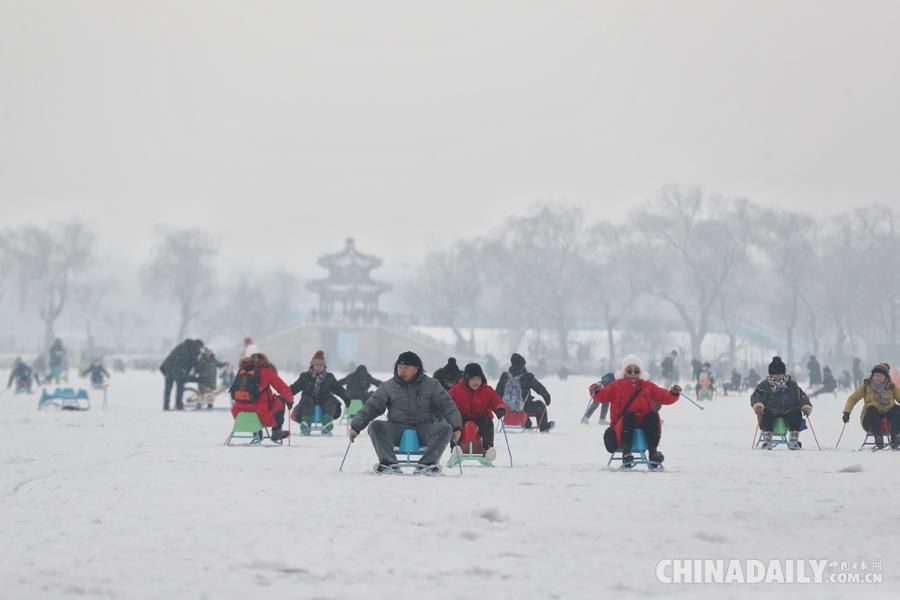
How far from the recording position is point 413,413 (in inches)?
485

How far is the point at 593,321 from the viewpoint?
398ft

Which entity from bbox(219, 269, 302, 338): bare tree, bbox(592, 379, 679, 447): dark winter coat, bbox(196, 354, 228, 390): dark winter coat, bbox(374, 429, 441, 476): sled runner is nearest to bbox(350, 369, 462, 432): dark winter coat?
bbox(374, 429, 441, 476): sled runner

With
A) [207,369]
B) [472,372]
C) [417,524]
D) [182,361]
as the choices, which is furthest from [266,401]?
[207,369]

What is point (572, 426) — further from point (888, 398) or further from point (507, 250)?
point (507, 250)

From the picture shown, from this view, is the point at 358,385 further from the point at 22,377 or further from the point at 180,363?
the point at 22,377

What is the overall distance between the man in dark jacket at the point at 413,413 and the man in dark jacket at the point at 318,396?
5.67m

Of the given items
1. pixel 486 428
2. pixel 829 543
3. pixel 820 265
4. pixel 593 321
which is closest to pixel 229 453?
pixel 486 428

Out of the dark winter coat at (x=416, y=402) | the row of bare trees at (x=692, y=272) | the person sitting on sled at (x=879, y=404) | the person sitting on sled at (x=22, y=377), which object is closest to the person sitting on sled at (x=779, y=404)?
the person sitting on sled at (x=879, y=404)

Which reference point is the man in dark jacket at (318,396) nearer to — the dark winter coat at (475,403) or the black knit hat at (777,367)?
the dark winter coat at (475,403)

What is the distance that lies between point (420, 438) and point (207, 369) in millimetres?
14973

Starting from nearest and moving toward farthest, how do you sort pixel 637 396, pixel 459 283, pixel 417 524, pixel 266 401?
pixel 417 524
pixel 637 396
pixel 266 401
pixel 459 283

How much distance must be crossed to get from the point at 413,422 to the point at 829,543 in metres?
5.03

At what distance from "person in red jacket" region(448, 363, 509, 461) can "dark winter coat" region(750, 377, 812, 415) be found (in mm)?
3947

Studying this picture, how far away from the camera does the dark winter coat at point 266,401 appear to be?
15844 millimetres
